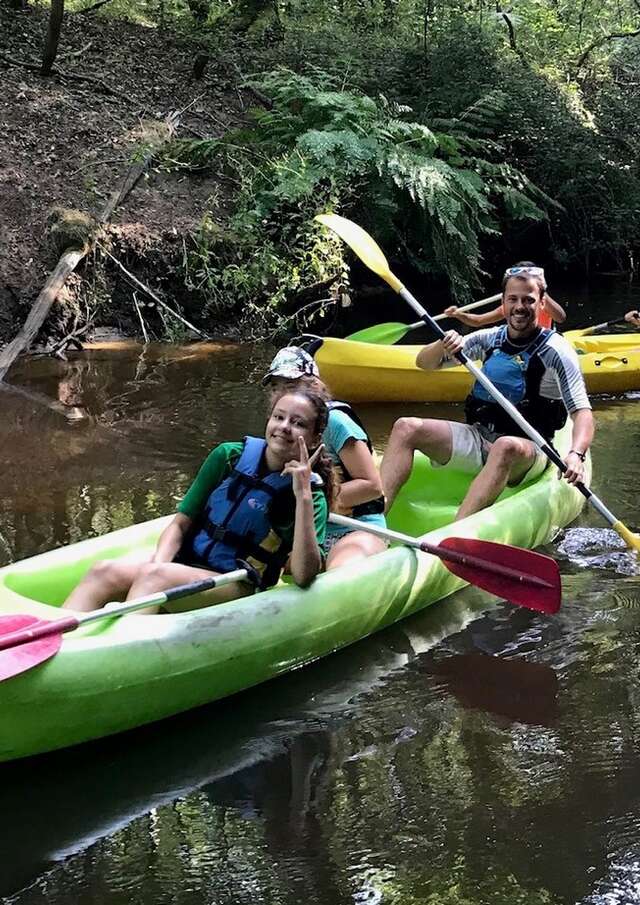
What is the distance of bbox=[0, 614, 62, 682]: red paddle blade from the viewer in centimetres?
240

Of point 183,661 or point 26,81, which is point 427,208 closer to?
point 26,81

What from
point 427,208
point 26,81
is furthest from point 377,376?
point 26,81

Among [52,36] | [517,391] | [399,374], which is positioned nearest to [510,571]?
[517,391]

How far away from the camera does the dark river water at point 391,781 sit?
2.21 metres

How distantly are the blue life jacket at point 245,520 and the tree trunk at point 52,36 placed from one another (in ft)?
23.1

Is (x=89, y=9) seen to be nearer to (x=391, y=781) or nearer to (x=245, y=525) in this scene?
(x=245, y=525)

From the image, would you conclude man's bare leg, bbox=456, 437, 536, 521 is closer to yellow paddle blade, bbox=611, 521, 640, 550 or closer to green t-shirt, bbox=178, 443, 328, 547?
yellow paddle blade, bbox=611, 521, 640, 550

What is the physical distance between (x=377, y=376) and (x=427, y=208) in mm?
2631

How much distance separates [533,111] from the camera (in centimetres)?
1045

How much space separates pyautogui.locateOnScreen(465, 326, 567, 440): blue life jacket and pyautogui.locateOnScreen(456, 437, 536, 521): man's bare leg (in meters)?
0.15

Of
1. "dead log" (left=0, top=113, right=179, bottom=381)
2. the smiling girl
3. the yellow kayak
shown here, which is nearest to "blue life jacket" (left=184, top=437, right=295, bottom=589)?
the smiling girl

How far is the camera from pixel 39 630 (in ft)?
8.09

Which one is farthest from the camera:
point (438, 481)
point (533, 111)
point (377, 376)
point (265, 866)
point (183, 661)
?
point (533, 111)

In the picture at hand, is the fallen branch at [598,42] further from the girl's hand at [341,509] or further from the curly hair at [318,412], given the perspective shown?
the curly hair at [318,412]
